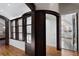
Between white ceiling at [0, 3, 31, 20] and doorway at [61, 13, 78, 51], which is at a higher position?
white ceiling at [0, 3, 31, 20]

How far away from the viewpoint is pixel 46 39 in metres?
1.66

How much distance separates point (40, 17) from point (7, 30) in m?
→ 0.52

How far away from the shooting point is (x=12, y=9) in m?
1.64

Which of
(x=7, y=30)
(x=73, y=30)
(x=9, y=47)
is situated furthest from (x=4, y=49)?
(x=73, y=30)

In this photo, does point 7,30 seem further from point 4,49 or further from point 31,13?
point 31,13

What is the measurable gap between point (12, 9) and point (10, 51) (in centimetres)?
61

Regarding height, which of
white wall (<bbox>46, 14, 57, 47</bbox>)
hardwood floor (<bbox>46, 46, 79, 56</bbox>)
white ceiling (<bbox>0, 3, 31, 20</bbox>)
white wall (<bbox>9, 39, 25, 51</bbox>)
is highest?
white ceiling (<bbox>0, 3, 31, 20</bbox>)

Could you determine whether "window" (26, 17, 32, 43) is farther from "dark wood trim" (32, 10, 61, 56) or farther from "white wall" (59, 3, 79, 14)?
"white wall" (59, 3, 79, 14)

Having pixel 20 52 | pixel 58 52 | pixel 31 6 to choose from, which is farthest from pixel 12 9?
pixel 58 52

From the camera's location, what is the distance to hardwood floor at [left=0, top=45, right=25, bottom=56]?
1.65 m

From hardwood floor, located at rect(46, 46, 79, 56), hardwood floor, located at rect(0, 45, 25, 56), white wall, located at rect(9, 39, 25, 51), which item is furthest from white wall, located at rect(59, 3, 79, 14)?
hardwood floor, located at rect(0, 45, 25, 56)

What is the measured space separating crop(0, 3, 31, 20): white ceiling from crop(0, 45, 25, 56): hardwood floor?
0.43 m

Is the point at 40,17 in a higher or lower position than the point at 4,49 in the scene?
higher

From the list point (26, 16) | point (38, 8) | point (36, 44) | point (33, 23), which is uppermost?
point (38, 8)
